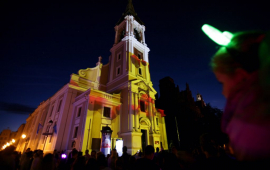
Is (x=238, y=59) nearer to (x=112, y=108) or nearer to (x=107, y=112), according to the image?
(x=107, y=112)

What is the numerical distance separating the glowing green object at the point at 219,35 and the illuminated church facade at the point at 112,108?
15818mm

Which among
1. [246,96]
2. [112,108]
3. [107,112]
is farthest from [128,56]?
[246,96]

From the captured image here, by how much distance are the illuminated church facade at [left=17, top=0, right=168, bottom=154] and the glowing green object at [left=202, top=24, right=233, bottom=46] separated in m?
15.8

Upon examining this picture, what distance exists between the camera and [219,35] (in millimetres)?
1443

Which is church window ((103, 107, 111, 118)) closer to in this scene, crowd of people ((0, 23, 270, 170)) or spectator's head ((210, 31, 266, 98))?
crowd of people ((0, 23, 270, 170))

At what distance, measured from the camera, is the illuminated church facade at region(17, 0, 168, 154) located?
15992 millimetres

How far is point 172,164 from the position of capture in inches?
127

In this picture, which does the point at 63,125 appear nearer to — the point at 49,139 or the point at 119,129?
the point at 49,139

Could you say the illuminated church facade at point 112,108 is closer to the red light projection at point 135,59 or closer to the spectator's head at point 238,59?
the red light projection at point 135,59

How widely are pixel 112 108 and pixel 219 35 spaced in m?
18.2

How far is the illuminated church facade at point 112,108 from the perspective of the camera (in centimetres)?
1599

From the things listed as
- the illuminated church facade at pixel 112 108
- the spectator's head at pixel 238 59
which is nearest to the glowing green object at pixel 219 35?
the spectator's head at pixel 238 59

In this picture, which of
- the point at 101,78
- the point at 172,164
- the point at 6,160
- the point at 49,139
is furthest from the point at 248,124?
the point at 101,78

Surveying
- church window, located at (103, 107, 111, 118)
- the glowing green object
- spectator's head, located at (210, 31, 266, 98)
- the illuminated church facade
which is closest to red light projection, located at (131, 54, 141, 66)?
the illuminated church facade
